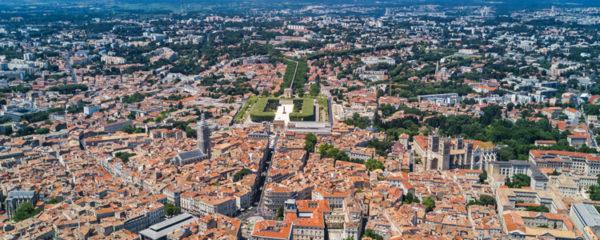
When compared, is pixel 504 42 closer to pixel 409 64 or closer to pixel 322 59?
pixel 409 64

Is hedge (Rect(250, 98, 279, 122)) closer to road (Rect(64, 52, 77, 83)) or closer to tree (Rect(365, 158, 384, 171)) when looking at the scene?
tree (Rect(365, 158, 384, 171))

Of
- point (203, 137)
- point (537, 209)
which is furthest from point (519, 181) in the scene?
point (203, 137)

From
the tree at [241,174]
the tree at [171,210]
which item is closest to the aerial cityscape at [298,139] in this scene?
the tree at [171,210]

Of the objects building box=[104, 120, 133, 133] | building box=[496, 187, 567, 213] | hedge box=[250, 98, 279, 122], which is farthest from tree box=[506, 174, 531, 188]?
building box=[104, 120, 133, 133]

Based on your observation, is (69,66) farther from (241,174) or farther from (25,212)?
(25,212)

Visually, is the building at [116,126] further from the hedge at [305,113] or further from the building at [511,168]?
the building at [511,168]
